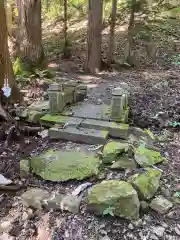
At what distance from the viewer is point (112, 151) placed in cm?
461

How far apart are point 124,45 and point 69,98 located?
25.2 ft

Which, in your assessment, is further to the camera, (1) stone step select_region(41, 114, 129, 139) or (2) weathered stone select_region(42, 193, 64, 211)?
(1) stone step select_region(41, 114, 129, 139)

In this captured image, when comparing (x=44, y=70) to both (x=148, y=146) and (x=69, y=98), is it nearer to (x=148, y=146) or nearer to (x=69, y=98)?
(x=69, y=98)

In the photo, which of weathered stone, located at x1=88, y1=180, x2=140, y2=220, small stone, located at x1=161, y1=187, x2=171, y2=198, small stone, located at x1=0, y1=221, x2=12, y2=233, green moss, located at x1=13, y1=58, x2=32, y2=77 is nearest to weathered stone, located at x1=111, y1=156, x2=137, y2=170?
small stone, located at x1=161, y1=187, x2=171, y2=198

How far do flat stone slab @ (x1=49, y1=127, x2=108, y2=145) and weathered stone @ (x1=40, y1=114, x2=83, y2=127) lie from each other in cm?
21

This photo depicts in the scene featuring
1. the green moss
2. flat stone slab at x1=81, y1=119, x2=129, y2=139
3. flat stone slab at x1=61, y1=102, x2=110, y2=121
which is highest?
the green moss

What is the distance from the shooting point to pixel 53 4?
1788cm

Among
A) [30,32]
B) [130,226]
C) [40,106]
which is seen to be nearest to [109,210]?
[130,226]

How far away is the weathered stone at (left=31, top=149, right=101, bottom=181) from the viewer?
4277 mm

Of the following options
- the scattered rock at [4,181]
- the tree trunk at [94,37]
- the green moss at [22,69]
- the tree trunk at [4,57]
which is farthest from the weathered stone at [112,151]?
the tree trunk at [94,37]

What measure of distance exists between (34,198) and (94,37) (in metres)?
7.99

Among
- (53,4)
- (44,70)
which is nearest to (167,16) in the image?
(53,4)

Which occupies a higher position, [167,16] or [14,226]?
[167,16]

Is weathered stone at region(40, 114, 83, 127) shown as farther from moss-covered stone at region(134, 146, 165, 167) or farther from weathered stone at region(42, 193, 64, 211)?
weathered stone at region(42, 193, 64, 211)
